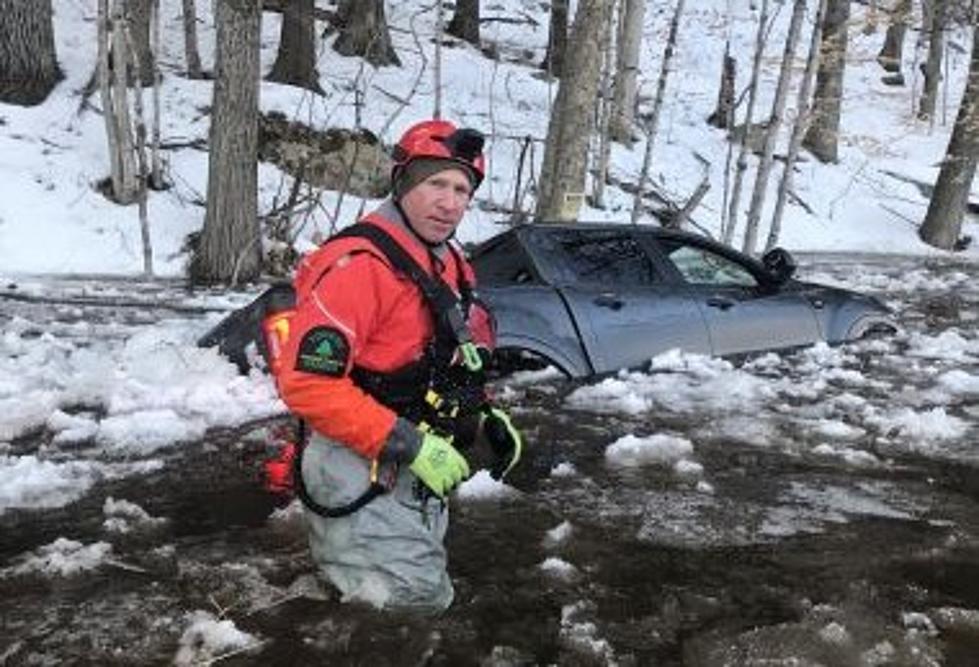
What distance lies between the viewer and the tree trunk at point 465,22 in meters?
24.7

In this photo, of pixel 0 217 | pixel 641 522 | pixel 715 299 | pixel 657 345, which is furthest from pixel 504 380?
pixel 0 217

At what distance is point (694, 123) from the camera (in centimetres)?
2467

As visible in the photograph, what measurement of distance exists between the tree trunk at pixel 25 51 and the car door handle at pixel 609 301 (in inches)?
421

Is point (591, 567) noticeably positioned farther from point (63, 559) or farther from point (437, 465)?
point (63, 559)

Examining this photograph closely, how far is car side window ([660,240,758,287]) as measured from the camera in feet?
30.2

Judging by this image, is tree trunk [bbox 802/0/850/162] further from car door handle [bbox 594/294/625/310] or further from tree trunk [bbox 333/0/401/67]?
car door handle [bbox 594/294/625/310]

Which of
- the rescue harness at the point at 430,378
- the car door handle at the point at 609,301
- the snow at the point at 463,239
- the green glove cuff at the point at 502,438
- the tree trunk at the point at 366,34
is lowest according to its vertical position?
the snow at the point at 463,239

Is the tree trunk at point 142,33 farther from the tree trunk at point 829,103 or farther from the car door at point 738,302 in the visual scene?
the tree trunk at point 829,103

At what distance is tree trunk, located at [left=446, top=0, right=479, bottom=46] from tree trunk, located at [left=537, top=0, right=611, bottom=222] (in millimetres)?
12262

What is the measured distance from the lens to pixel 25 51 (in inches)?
635

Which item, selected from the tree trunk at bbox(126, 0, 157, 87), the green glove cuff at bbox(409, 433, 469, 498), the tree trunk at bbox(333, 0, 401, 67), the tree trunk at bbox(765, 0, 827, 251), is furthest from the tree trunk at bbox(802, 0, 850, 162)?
the green glove cuff at bbox(409, 433, 469, 498)

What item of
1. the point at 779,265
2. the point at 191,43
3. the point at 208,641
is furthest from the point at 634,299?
→ the point at 191,43

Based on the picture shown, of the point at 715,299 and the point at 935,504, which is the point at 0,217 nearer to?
the point at 715,299

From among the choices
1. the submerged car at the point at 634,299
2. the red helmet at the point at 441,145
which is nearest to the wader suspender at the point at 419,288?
the red helmet at the point at 441,145
